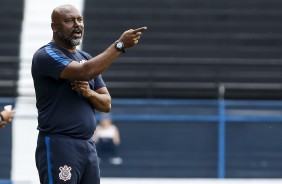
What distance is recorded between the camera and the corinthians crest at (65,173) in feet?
16.3

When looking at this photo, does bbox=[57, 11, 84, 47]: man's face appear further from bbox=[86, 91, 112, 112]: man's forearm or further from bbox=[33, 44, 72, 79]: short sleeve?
bbox=[86, 91, 112, 112]: man's forearm

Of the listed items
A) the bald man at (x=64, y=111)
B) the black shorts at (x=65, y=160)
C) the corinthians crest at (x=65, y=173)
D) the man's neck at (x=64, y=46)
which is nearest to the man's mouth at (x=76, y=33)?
the bald man at (x=64, y=111)

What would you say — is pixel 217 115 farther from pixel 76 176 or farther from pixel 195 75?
pixel 76 176

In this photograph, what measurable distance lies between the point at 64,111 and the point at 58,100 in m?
0.07

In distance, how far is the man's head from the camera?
16.4 feet

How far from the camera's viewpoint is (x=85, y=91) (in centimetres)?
498

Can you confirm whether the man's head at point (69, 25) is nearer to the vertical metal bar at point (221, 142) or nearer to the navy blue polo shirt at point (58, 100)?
the navy blue polo shirt at point (58, 100)

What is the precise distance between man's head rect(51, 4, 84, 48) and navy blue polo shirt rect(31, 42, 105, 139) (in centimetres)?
9

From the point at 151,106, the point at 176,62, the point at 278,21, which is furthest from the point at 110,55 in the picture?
the point at 278,21

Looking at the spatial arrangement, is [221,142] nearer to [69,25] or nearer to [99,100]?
[99,100]

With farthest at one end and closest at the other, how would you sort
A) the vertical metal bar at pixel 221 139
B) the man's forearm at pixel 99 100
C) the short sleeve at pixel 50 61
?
1. the vertical metal bar at pixel 221 139
2. the man's forearm at pixel 99 100
3. the short sleeve at pixel 50 61

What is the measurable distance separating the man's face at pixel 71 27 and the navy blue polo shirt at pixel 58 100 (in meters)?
0.10

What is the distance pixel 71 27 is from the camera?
5.00m

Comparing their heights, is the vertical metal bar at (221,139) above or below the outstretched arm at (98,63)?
below
